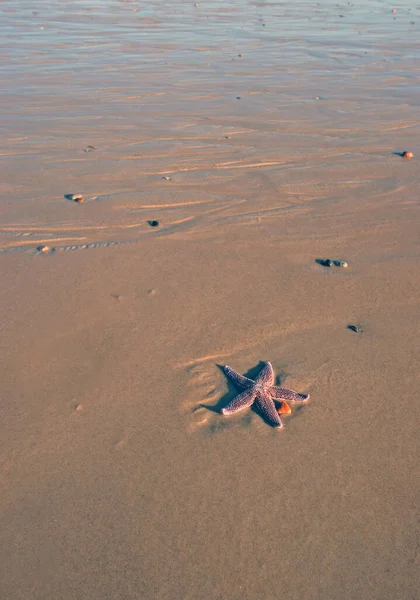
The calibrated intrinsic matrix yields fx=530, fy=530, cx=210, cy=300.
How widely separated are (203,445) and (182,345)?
1029 millimetres

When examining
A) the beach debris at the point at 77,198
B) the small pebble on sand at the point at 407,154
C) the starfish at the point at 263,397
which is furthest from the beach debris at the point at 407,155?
the starfish at the point at 263,397

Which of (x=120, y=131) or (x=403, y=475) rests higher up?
(x=120, y=131)

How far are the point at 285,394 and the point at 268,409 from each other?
0.18m

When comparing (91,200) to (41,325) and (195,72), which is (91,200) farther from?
(195,72)

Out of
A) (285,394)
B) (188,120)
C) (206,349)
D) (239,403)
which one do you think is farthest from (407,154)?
(239,403)

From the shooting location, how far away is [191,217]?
247 inches

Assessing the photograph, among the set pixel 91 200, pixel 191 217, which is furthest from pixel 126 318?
pixel 91 200

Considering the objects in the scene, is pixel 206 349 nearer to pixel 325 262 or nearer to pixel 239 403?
pixel 239 403

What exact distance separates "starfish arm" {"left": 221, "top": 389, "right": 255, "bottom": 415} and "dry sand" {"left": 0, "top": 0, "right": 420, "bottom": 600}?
99mm

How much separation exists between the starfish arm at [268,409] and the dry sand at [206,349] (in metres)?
0.07

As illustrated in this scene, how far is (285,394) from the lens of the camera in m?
3.76

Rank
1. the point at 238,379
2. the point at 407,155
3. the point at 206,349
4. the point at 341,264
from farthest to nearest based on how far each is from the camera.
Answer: the point at 407,155, the point at 341,264, the point at 206,349, the point at 238,379

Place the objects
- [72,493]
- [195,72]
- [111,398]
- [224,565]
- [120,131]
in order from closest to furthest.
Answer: [224,565], [72,493], [111,398], [120,131], [195,72]

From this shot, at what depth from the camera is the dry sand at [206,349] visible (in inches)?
118
